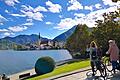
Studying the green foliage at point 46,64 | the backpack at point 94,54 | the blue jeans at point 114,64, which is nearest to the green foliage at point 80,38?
the green foliage at point 46,64

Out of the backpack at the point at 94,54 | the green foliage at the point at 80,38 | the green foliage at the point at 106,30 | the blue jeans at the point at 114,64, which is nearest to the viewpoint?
the backpack at the point at 94,54

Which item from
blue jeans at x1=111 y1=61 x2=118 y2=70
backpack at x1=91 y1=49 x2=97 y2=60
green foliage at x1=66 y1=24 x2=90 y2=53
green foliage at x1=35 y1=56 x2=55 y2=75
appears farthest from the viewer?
green foliage at x1=66 y1=24 x2=90 y2=53

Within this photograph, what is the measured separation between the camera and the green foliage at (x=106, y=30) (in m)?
52.8

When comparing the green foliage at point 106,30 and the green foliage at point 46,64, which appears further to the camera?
the green foliage at point 106,30

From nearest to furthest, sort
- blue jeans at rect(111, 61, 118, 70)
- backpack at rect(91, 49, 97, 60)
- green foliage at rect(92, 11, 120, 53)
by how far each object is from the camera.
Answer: backpack at rect(91, 49, 97, 60)
blue jeans at rect(111, 61, 118, 70)
green foliage at rect(92, 11, 120, 53)

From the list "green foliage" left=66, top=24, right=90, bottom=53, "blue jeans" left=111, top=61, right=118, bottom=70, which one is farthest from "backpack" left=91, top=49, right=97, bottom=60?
"green foliage" left=66, top=24, right=90, bottom=53

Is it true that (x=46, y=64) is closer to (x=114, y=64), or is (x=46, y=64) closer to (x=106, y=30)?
(x=114, y=64)

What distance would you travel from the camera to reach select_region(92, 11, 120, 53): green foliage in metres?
52.8

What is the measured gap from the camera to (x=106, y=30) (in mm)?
56750

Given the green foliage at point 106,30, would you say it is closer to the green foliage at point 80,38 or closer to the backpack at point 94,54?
the green foliage at point 80,38

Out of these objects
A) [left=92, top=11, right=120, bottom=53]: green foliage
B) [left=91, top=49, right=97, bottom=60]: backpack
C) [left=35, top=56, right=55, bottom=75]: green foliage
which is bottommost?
[left=35, top=56, right=55, bottom=75]: green foliage

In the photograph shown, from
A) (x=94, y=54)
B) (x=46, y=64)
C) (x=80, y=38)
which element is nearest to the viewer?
(x=94, y=54)

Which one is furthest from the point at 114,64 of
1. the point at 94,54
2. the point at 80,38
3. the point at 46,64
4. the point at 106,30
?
the point at 80,38

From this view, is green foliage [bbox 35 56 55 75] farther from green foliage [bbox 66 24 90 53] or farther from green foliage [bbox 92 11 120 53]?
green foliage [bbox 66 24 90 53]
